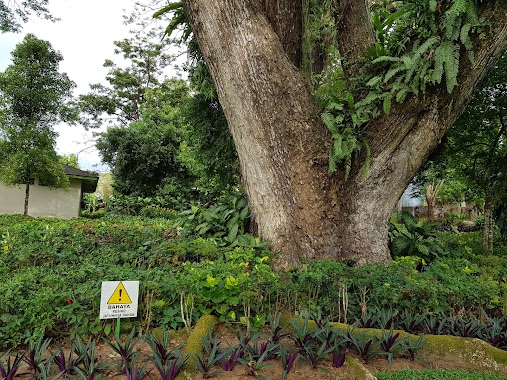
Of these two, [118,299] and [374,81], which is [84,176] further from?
[118,299]

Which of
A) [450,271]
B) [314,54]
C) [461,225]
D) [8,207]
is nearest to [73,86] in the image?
[8,207]

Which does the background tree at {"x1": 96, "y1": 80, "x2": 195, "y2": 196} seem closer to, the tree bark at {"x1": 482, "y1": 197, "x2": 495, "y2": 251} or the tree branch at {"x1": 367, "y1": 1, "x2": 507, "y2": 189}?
the tree bark at {"x1": 482, "y1": 197, "x2": 495, "y2": 251}

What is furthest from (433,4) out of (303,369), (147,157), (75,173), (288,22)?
(75,173)

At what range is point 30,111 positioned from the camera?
1475 cm

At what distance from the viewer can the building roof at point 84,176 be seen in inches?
784

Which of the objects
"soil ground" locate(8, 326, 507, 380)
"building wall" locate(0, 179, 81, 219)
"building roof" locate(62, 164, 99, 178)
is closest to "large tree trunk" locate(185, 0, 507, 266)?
"soil ground" locate(8, 326, 507, 380)

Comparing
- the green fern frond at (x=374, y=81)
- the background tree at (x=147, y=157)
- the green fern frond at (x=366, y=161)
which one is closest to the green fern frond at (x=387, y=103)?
the green fern frond at (x=374, y=81)

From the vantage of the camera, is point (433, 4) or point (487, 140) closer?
point (433, 4)

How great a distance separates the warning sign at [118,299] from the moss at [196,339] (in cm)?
46

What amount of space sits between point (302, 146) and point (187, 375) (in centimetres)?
283

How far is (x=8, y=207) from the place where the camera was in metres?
18.3

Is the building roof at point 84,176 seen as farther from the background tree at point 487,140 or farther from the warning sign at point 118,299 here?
the warning sign at point 118,299

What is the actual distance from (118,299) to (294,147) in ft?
8.22

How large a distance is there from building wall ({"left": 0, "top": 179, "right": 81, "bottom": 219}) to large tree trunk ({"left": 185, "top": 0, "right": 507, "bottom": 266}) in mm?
16084
